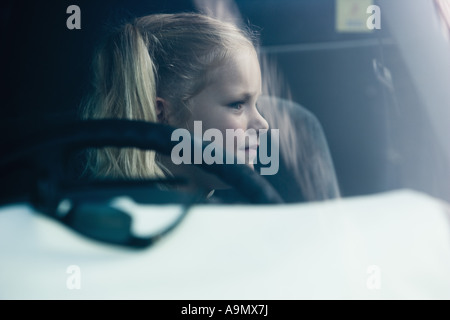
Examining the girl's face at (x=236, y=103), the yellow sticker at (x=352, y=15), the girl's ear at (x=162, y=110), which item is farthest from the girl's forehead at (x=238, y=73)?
the yellow sticker at (x=352, y=15)

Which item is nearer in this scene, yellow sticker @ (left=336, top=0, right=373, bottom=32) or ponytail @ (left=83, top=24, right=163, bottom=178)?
ponytail @ (left=83, top=24, right=163, bottom=178)

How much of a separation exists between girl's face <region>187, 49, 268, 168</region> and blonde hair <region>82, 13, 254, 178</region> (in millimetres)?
21

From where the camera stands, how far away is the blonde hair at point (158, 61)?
4.03 ft

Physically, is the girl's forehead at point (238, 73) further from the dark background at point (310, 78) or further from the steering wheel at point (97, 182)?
the steering wheel at point (97, 182)

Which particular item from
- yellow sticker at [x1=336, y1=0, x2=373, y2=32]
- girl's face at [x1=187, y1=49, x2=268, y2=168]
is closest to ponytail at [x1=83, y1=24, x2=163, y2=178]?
girl's face at [x1=187, y1=49, x2=268, y2=168]

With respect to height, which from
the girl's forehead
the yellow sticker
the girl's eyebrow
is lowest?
the girl's eyebrow

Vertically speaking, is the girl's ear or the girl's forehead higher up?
the girl's forehead

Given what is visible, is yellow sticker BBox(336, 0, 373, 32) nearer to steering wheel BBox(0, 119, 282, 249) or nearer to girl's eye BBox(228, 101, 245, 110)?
girl's eye BBox(228, 101, 245, 110)

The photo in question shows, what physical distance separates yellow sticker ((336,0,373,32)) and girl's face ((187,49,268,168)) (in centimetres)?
25

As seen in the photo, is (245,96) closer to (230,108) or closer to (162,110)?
(230,108)

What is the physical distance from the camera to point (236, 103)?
123 cm

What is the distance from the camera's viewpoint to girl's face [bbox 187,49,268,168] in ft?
3.96

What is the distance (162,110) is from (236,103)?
171mm
